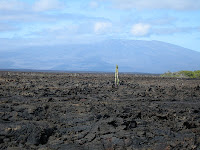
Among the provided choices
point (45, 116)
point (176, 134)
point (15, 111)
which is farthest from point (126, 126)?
point (15, 111)

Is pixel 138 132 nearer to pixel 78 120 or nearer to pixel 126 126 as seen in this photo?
pixel 126 126

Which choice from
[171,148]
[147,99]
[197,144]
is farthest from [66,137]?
[147,99]

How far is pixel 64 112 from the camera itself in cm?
1309

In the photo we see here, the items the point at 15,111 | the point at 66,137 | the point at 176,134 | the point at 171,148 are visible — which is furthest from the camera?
the point at 15,111

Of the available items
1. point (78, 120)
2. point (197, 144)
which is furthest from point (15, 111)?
point (197, 144)

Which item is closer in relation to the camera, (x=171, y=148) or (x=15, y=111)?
(x=171, y=148)

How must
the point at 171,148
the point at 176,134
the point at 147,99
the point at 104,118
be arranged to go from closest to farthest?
1. the point at 171,148
2. the point at 176,134
3. the point at 104,118
4. the point at 147,99

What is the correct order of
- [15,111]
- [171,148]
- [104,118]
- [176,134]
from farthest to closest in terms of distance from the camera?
1. [15,111]
2. [104,118]
3. [176,134]
4. [171,148]

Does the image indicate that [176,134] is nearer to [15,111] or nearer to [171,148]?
[171,148]

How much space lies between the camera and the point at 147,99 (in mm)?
18531

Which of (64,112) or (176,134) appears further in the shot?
(64,112)

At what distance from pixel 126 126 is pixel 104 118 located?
1.12 metres

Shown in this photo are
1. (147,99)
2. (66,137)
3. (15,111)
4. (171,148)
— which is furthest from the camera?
(147,99)

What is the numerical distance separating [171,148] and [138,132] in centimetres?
151
